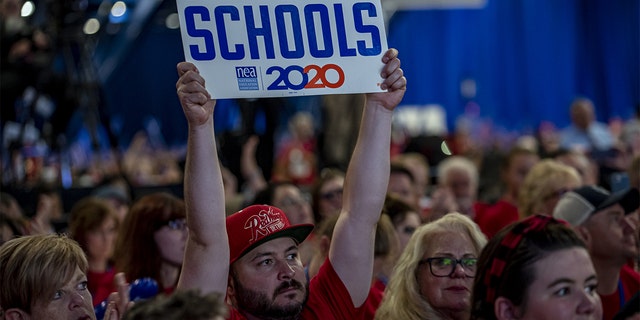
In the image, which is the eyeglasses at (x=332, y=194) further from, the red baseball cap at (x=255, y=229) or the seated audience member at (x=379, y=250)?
the red baseball cap at (x=255, y=229)

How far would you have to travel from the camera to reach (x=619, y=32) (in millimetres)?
18969

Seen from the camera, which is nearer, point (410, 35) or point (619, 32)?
point (619, 32)

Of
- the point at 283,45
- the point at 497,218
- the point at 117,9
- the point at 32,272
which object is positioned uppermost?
the point at 117,9

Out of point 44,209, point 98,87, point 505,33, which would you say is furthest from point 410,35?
point 44,209

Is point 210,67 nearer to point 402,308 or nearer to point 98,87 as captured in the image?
point 402,308

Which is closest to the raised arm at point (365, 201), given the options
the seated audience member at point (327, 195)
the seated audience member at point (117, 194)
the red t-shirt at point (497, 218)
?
the seated audience member at point (327, 195)

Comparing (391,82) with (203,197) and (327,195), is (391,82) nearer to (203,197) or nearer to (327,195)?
(203,197)

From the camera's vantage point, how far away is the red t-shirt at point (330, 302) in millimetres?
3730

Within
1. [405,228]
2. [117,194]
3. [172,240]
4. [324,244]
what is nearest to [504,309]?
[324,244]

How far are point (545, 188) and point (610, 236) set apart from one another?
52.8 inches

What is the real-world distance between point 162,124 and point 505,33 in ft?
23.2

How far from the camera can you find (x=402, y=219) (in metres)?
5.50

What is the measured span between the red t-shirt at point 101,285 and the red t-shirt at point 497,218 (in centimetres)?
249

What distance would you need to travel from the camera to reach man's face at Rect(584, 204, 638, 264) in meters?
4.86
